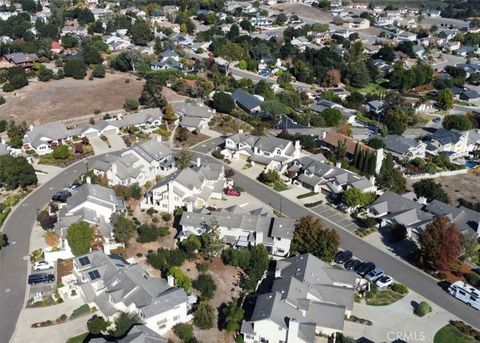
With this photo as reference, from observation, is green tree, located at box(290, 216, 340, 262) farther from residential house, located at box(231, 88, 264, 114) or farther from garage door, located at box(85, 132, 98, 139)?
residential house, located at box(231, 88, 264, 114)

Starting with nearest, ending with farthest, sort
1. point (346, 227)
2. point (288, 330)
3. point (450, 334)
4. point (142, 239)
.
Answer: point (288, 330) → point (450, 334) → point (142, 239) → point (346, 227)

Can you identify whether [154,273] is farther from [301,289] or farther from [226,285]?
[301,289]

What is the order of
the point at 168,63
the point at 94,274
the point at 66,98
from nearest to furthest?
the point at 94,274
the point at 66,98
the point at 168,63

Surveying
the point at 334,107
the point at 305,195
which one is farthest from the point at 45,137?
the point at 334,107

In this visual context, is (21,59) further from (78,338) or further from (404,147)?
(78,338)

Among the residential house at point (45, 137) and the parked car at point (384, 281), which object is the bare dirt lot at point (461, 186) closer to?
the parked car at point (384, 281)

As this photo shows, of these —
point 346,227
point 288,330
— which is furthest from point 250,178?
point 288,330

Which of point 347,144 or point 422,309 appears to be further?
point 347,144
